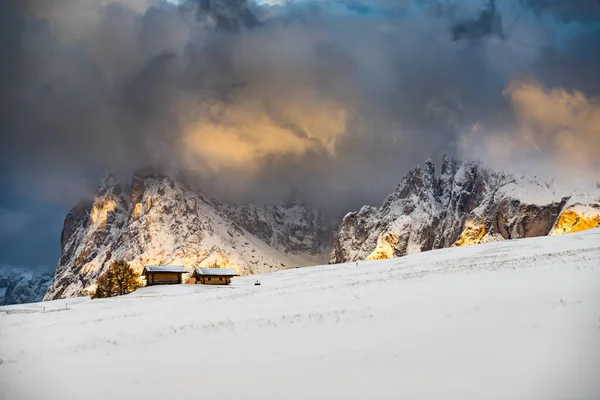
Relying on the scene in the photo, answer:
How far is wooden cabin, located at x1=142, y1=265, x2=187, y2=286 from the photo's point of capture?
95625 millimetres

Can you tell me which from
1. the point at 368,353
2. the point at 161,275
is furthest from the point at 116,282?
the point at 368,353

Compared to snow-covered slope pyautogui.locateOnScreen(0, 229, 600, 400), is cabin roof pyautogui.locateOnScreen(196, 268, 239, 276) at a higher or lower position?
higher

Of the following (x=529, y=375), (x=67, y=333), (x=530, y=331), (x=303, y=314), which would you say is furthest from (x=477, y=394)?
Answer: (x=67, y=333)

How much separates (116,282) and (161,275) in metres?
14.1

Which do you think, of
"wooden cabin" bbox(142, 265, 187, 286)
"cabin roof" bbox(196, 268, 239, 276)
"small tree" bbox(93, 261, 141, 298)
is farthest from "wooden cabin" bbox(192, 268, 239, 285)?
"small tree" bbox(93, 261, 141, 298)

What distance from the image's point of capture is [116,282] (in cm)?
8312

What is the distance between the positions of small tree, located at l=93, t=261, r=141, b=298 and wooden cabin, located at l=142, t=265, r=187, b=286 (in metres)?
6.84

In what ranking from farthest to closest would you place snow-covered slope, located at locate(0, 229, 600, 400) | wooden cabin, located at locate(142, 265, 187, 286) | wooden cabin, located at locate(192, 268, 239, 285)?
wooden cabin, located at locate(142, 265, 187, 286) → wooden cabin, located at locate(192, 268, 239, 285) → snow-covered slope, located at locate(0, 229, 600, 400)

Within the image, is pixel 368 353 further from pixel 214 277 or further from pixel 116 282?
pixel 214 277

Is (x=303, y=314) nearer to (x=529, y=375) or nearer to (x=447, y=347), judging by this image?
(x=447, y=347)

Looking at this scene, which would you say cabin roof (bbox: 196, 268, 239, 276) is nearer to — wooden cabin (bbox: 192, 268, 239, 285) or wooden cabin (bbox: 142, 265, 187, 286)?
wooden cabin (bbox: 192, 268, 239, 285)

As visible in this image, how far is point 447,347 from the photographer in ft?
39.3

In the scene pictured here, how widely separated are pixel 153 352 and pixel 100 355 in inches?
101

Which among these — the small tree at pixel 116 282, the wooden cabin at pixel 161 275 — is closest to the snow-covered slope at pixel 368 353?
the small tree at pixel 116 282
